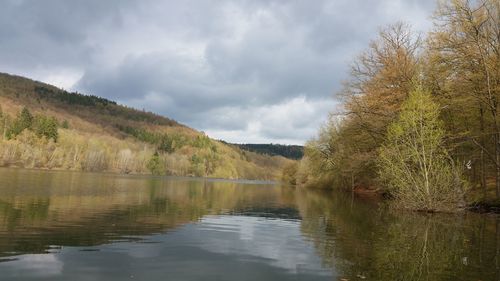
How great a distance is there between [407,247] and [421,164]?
→ 18.7m

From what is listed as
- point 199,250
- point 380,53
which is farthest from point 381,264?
point 380,53

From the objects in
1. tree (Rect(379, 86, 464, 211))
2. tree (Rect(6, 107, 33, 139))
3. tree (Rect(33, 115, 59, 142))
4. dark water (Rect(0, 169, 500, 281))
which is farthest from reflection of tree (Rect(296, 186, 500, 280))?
tree (Rect(33, 115, 59, 142))

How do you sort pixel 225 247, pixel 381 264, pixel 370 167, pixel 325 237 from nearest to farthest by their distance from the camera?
pixel 381 264, pixel 225 247, pixel 325 237, pixel 370 167

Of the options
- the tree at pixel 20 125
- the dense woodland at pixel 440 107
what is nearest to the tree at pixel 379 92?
the dense woodland at pixel 440 107

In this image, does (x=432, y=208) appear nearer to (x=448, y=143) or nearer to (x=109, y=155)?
(x=448, y=143)

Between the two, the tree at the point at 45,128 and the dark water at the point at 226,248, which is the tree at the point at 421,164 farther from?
the tree at the point at 45,128

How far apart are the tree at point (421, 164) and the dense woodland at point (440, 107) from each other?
8cm

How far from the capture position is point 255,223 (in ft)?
84.3

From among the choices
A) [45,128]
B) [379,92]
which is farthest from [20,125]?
[379,92]

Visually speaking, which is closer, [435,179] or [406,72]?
A: [435,179]

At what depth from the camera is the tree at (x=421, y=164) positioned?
34.2m

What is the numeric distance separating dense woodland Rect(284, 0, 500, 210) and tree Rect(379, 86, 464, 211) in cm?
8

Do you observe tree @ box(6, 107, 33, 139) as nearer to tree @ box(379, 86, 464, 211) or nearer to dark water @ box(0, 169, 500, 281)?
dark water @ box(0, 169, 500, 281)

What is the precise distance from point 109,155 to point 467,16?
7145 inches
